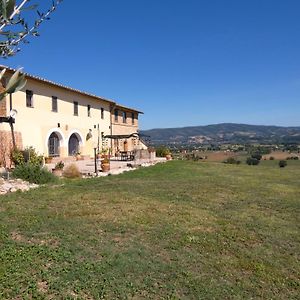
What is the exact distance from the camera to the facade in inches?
779

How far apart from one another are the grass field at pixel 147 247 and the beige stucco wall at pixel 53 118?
1023 centimetres

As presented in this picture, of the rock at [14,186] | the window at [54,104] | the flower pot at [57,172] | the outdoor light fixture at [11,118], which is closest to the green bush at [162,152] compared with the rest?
the window at [54,104]

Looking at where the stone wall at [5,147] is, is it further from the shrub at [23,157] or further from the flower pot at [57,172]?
the flower pot at [57,172]

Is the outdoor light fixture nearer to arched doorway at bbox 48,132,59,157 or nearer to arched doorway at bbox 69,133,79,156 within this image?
arched doorway at bbox 48,132,59,157

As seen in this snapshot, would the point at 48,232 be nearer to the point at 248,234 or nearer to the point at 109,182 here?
the point at 248,234

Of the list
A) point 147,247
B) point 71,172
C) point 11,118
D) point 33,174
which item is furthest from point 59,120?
point 147,247

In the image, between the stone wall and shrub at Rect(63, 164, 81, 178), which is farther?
the stone wall

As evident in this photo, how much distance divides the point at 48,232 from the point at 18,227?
32.3 inches

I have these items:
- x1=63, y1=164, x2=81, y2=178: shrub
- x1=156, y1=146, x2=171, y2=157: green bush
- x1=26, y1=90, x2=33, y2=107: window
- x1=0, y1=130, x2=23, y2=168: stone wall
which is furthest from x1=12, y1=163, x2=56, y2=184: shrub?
x1=156, y1=146, x2=171, y2=157: green bush

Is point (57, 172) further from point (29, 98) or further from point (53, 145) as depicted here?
point (53, 145)

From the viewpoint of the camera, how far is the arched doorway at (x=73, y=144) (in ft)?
88.2

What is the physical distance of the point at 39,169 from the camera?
14.4 meters

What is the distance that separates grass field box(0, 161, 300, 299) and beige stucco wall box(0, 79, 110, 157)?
10.2 m

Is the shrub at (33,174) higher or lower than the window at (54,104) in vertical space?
lower
